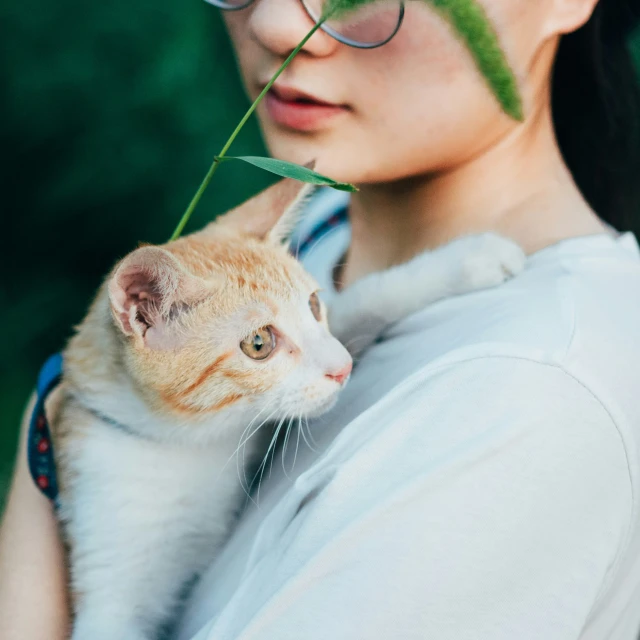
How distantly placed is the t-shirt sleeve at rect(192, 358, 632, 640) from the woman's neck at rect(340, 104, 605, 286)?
304 millimetres

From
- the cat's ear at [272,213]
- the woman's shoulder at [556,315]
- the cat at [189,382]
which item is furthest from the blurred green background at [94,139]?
the woman's shoulder at [556,315]

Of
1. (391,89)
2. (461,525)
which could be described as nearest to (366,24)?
(391,89)

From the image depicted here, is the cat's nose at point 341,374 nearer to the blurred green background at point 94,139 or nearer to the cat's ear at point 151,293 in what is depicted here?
the cat's ear at point 151,293

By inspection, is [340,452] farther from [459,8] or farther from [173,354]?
[459,8]

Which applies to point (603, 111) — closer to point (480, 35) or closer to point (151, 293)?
point (480, 35)

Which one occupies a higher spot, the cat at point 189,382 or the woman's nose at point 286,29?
the woman's nose at point 286,29

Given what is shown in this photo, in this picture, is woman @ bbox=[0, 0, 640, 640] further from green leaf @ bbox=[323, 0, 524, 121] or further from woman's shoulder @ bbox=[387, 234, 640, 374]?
green leaf @ bbox=[323, 0, 524, 121]

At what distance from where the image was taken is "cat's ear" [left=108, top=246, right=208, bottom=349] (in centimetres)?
77

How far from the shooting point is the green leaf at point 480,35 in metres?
0.60

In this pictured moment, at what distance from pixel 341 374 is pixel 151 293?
247 mm

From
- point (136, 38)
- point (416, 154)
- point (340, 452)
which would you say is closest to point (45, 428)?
point (340, 452)

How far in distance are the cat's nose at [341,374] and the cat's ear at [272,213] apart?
28 centimetres

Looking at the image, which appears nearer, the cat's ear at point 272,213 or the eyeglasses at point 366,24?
the eyeglasses at point 366,24

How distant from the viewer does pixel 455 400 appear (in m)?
0.65
